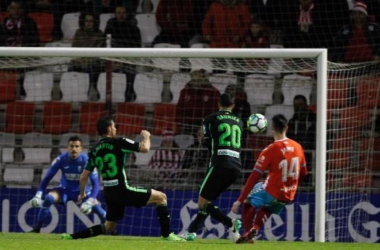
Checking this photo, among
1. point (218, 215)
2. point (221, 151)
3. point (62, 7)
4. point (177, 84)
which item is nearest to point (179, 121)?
point (177, 84)

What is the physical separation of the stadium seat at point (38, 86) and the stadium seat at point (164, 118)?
6.14 ft

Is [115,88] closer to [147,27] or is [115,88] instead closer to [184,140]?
[184,140]

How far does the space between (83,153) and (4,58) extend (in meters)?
1.83

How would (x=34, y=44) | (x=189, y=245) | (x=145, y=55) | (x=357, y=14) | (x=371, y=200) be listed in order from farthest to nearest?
1. (x=34, y=44)
2. (x=357, y=14)
3. (x=371, y=200)
4. (x=145, y=55)
5. (x=189, y=245)

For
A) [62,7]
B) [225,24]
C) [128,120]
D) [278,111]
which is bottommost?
[128,120]

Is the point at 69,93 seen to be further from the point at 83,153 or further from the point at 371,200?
the point at 371,200

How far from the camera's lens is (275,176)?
11.5 meters

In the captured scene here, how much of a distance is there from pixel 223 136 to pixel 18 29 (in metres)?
A: 6.99

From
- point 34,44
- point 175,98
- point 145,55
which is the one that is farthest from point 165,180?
point 34,44

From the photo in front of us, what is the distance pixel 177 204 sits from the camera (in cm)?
1548

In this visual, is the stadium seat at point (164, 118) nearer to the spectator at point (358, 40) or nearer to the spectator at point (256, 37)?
the spectator at point (256, 37)

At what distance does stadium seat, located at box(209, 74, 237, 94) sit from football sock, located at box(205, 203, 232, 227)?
459 cm

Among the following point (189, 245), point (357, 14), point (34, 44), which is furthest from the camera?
point (34, 44)

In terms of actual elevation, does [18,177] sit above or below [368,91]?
below
